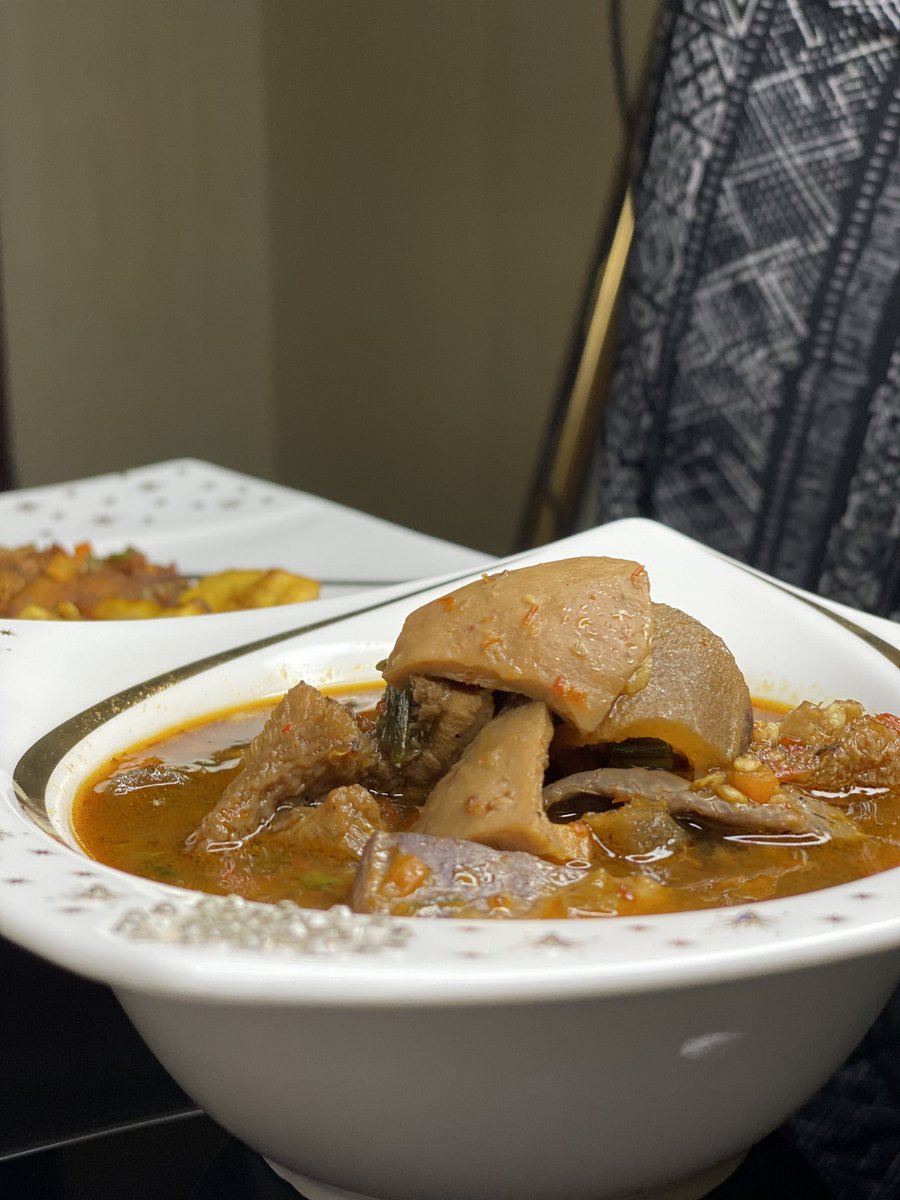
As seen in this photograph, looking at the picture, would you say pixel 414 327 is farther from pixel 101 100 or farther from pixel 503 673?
pixel 503 673

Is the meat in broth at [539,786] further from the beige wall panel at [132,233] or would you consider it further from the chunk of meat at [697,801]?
the beige wall panel at [132,233]

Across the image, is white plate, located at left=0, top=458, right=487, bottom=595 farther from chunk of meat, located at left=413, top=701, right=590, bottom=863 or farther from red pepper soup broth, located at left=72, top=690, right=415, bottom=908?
chunk of meat, located at left=413, top=701, right=590, bottom=863

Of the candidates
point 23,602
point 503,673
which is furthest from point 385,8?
point 503,673

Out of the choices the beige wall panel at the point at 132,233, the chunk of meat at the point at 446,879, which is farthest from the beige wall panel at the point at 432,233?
the chunk of meat at the point at 446,879

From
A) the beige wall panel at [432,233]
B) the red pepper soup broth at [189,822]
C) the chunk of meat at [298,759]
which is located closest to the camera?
the red pepper soup broth at [189,822]

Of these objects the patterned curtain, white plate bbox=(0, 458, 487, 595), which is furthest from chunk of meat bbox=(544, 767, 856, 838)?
the patterned curtain

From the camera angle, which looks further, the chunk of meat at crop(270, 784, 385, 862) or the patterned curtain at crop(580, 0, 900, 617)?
the patterned curtain at crop(580, 0, 900, 617)

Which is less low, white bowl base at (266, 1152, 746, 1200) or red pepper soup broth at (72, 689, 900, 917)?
red pepper soup broth at (72, 689, 900, 917)

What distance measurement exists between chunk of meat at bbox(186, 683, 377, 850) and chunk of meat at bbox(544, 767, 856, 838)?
157mm

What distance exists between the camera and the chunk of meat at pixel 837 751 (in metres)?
1.03

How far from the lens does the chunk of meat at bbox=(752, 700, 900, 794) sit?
1034mm

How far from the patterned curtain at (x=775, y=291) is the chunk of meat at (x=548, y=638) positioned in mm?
1482

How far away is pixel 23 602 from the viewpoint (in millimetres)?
1872

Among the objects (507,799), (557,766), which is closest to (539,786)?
(507,799)
